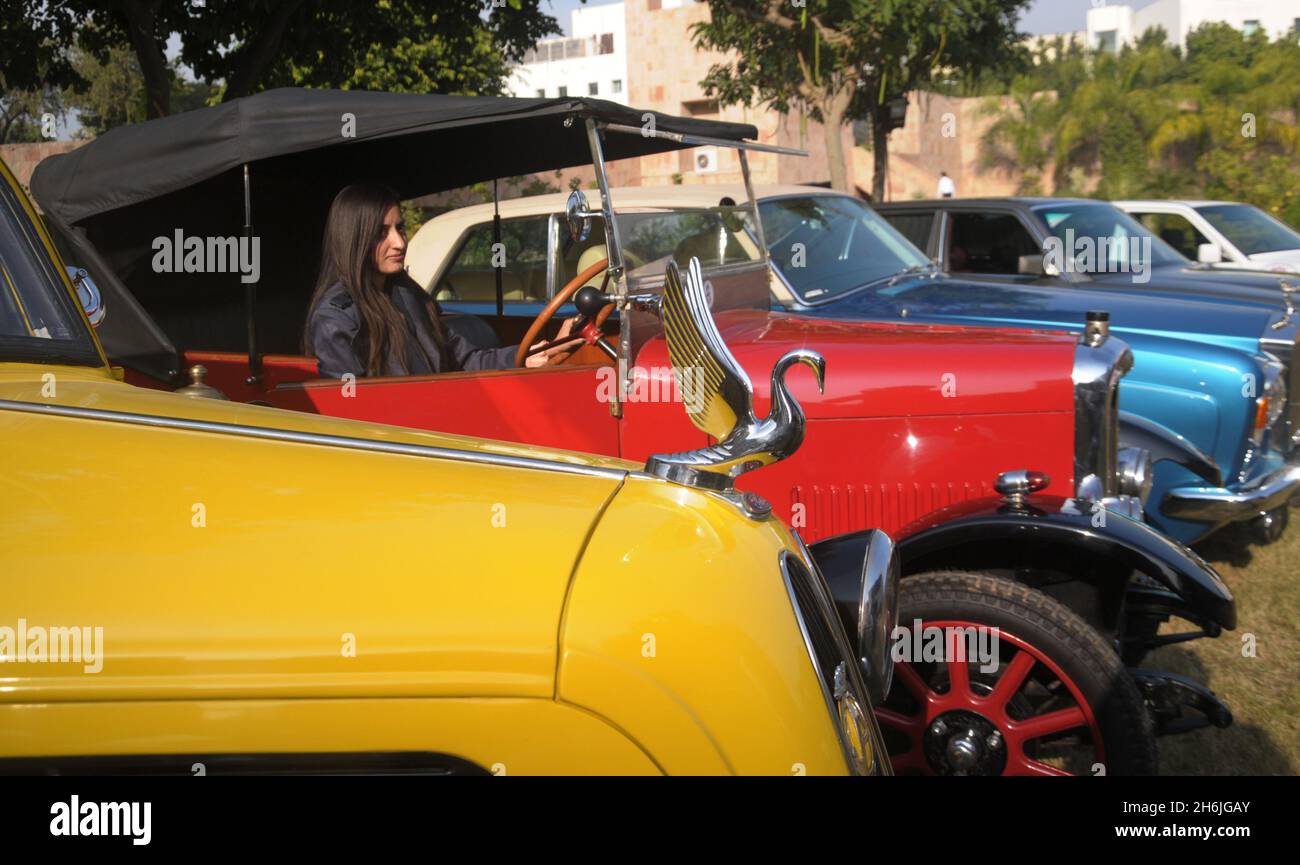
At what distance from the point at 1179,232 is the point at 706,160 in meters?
6.88

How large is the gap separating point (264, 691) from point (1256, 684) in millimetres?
3991

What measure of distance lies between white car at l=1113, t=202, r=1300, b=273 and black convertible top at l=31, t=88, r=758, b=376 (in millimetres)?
7155

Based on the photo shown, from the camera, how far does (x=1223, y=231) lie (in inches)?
404

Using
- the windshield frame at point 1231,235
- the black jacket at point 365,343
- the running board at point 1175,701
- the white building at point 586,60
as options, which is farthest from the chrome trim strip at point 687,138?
the white building at point 586,60

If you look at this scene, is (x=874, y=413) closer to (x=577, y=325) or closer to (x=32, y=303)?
(x=577, y=325)

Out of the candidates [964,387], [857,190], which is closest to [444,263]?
[964,387]

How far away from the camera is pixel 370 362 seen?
A: 3602 mm

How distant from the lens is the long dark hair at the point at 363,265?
3639 millimetres

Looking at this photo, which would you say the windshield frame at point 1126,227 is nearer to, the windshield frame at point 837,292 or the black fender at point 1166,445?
the windshield frame at point 837,292

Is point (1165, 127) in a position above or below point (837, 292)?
above

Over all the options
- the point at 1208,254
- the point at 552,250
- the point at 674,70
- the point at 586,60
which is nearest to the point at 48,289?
the point at 552,250
